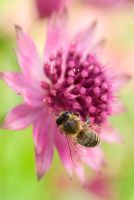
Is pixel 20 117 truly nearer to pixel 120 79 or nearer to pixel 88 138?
pixel 88 138

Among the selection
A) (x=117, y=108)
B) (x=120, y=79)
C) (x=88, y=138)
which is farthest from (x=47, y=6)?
(x=88, y=138)

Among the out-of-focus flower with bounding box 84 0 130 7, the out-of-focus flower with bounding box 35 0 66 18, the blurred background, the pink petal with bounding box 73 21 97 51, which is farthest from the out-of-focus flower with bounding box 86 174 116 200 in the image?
the out-of-focus flower with bounding box 84 0 130 7

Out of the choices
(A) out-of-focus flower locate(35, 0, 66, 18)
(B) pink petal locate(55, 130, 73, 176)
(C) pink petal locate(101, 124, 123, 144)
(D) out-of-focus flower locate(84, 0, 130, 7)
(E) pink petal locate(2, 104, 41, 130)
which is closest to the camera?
(E) pink petal locate(2, 104, 41, 130)

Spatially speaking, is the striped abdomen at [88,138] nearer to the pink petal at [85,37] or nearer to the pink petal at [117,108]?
the pink petal at [117,108]

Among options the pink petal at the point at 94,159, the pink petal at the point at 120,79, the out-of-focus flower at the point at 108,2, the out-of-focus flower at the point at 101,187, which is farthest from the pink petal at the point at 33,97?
the out-of-focus flower at the point at 108,2

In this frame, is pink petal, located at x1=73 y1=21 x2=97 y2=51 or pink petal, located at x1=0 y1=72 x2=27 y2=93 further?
pink petal, located at x1=73 y1=21 x2=97 y2=51

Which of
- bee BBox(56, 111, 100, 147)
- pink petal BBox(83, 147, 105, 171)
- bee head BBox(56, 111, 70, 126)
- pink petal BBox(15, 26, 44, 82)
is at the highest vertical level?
pink petal BBox(15, 26, 44, 82)

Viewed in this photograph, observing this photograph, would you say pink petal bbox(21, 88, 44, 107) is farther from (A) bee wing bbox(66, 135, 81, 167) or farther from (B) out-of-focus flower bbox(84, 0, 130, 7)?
(B) out-of-focus flower bbox(84, 0, 130, 7)
